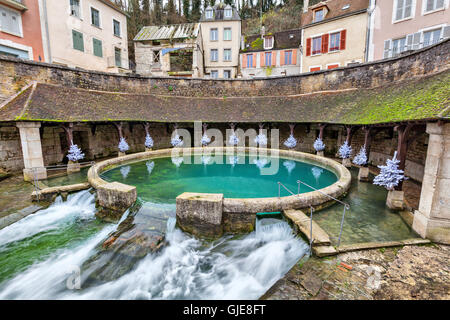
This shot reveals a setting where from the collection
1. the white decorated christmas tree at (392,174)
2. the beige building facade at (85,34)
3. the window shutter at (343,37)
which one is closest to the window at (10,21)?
the beige building facade at (85,34)

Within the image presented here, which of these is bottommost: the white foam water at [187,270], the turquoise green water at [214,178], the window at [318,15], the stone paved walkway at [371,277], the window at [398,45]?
the white foam water at [187,270]

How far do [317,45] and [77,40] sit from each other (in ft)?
58.6

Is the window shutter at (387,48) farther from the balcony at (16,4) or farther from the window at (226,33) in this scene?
the balcony at (16,4)

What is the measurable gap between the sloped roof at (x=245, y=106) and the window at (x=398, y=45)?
471 centimetres

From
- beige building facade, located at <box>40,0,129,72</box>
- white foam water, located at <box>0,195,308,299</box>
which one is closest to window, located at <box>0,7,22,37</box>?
beige building facade, located at <box>40,0,129,72</box>

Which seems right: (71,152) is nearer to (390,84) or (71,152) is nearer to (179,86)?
(179,86)

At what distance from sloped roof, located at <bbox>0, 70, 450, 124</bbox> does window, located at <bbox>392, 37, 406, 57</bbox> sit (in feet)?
15.4

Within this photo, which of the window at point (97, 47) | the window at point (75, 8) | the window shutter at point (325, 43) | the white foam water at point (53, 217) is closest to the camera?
the white foam water at point (53, 217)

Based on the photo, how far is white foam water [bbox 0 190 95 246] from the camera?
5297mm

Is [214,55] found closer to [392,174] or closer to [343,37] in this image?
[343,37]

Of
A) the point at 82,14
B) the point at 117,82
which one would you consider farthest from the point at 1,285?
the point at 82,14

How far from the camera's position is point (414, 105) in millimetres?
6184

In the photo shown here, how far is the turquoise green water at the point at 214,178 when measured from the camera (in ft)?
24.2
